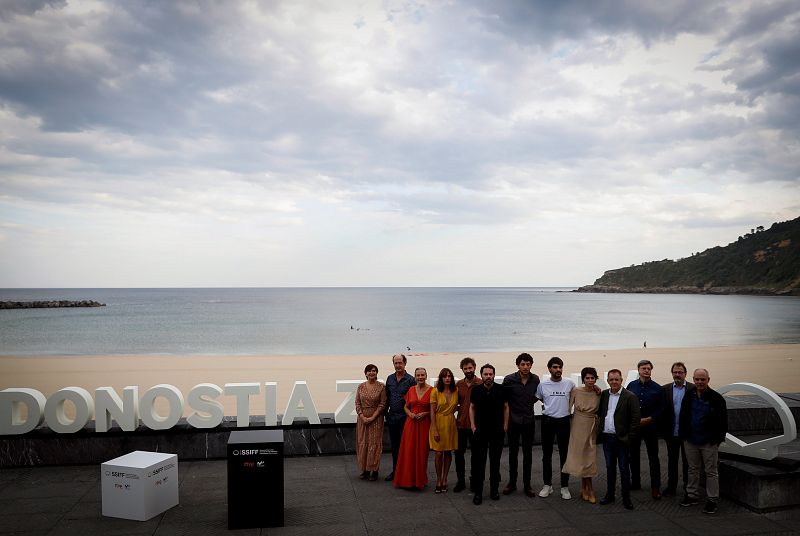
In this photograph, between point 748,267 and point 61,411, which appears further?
point 748,267

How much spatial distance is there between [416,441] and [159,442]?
3.95 m

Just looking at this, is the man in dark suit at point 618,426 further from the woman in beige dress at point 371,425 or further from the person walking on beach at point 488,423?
the woman in beige dress at point 371,425

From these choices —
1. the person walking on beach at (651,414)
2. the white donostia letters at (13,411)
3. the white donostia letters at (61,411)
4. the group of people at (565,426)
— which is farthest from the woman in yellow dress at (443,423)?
the white donostia letters at (13,411)

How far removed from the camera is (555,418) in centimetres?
740

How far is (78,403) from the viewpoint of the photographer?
28.1ft

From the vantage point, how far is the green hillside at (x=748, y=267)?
138625 millimetres

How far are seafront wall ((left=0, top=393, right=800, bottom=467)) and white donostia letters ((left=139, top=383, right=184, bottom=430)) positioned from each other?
13 cm

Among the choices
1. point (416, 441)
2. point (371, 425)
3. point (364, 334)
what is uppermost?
point (371, 425)

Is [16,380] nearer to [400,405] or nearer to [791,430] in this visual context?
[400,405]

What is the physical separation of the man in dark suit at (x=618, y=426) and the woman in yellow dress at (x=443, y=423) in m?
1.77

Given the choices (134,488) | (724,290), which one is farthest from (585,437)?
(724,290)

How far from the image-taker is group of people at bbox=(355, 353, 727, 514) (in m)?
6.96

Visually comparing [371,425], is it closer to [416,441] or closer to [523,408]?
[416,441]

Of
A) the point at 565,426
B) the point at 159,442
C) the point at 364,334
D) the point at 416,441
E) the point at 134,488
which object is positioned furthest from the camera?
the point at 364,334
